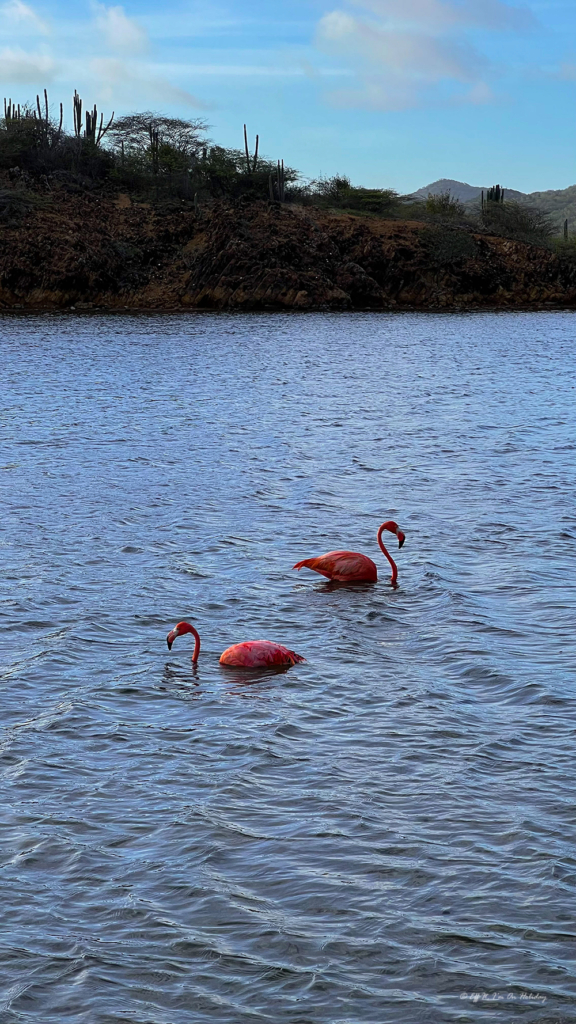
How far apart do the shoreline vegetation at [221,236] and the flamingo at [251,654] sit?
60.3 metres

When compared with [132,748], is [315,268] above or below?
above

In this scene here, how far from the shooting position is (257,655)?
27.8 ft

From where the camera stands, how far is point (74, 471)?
17.4 m

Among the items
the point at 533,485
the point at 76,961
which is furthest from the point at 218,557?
the point at 76,961

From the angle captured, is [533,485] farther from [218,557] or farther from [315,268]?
[315,268]

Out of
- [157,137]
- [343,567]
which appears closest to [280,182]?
[157,137]

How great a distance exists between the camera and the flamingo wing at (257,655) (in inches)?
333

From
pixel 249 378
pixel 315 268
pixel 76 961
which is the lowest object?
pixel 76 961

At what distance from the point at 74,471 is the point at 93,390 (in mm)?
12423

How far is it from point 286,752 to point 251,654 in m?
1.57

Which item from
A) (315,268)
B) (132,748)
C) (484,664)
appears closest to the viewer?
(132,748)

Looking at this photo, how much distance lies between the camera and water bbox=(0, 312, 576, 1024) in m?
4.78

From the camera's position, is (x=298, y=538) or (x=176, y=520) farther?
(x=176, y=520)

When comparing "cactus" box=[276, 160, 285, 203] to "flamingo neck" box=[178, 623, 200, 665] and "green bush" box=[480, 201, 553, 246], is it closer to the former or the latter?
"green bush" box=[480, 201, 553, 246]
